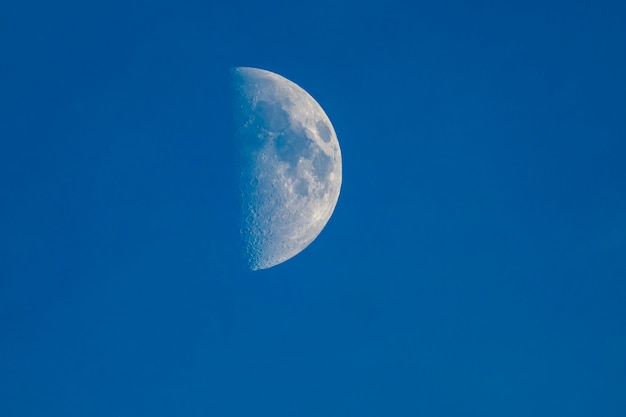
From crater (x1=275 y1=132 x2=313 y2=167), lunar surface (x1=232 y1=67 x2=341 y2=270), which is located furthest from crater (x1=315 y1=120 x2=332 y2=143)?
crater (x1=275 y1=132 x2=313 y2=167)

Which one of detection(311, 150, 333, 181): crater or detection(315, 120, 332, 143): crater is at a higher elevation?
detection(315, 120, 332, 143): crater

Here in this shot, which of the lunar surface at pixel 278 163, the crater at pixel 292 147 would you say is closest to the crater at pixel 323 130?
the lunar surface at pixel 278 163

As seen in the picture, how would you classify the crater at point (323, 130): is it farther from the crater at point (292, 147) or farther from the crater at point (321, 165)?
the crater at point (292, 147)

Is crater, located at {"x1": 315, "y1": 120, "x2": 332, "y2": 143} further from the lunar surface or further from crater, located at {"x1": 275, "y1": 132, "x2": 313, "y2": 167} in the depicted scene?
crater, located at {"x1": 275, "y1": 132, "x2": 313, "y2": 167}

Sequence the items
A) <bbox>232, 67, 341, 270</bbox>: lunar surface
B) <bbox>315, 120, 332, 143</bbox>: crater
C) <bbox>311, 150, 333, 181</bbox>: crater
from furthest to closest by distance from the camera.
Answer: <bbox>315, 120, 332, 143</bbox>: crater, <bbox>311, 150, 333, 181</bbox>: crater, <bbox>232, 67, 341, 270</bbox>: lunar surface

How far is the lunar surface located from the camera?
9641 millimetres

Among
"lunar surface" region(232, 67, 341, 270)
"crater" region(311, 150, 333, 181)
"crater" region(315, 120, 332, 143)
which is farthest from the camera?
"crater" region(315, 120, 332, 143)

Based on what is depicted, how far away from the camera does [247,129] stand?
9625 millimetres

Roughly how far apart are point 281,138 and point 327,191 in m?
1.38

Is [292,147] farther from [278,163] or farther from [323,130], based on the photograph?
[323,130]

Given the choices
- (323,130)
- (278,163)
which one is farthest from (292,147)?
(323,130)

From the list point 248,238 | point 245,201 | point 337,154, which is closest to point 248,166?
point 245,201

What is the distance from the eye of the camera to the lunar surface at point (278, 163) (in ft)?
31.6

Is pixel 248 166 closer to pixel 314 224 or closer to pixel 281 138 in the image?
pixel 281 138
